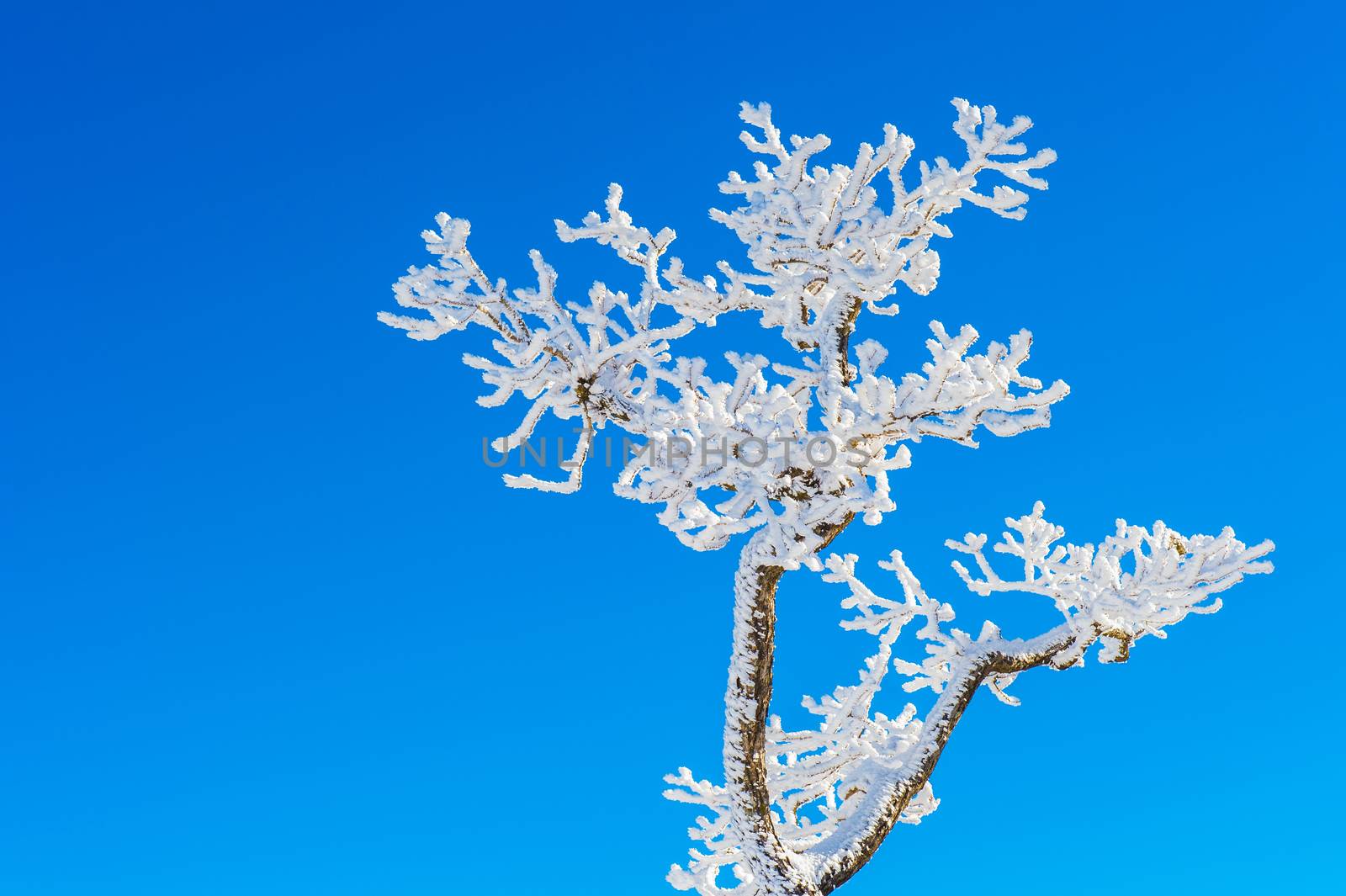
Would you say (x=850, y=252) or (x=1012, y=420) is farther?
(x=850, y=252)

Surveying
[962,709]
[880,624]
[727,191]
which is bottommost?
[962,709]

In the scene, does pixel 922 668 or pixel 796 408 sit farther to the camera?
pixel 922 668

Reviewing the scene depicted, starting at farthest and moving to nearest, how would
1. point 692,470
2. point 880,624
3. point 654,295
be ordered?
point 880,624, point 654,295, point 692,470

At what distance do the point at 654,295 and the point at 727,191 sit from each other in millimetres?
1037

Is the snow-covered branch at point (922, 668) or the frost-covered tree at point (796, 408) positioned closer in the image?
the frost-covered tree at point (796, 408)

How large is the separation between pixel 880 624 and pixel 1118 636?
1789mm

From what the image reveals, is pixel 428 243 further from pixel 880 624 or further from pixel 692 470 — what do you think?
pixel 880 624

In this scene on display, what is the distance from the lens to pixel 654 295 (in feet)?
18.6

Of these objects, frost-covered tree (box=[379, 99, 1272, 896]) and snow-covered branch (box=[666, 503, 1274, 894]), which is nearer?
frost-covered tree (box=[379, 99, 1272, 896])

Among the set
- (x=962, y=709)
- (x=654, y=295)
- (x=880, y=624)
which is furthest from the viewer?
(x=880, y=624)

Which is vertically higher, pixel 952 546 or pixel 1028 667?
pixel 952 546

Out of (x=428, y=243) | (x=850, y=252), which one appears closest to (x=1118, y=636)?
(x=850, y=252)

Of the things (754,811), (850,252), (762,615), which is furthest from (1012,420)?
(754,811)

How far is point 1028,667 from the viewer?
772 cm
